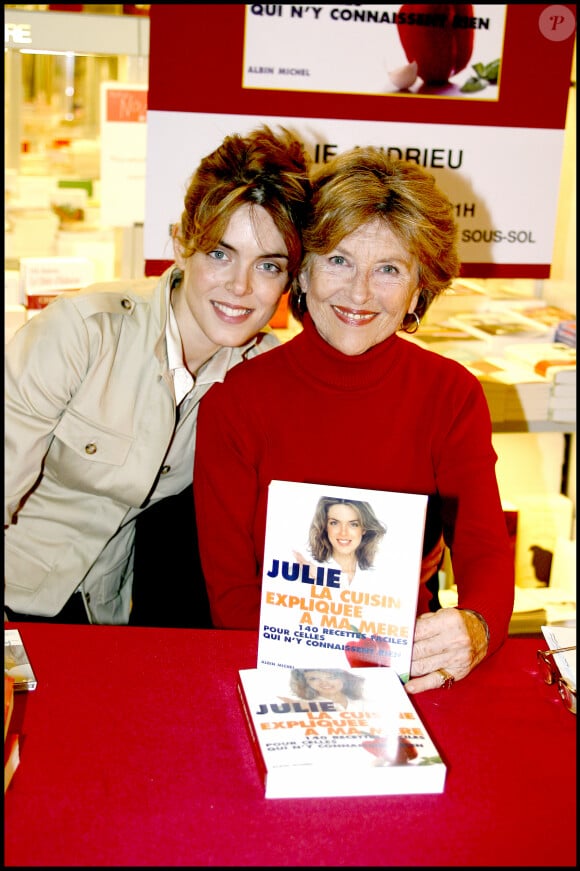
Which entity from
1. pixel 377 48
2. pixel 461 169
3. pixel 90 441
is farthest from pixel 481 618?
pixel 377 48

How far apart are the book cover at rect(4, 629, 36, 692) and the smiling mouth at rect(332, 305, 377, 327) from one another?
2.84 ft

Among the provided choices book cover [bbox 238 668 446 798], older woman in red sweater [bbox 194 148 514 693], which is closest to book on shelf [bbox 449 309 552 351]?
older woman in red sweater [bbox 194 148 514 693]

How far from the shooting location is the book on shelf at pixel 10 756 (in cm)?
121

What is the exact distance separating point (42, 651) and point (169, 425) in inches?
24.9

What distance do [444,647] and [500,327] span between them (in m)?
1.90

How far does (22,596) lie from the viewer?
2.07 m

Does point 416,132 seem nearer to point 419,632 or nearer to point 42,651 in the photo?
point 419,632

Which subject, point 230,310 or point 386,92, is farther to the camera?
point 386,92

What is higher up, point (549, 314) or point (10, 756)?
point (549, 314)

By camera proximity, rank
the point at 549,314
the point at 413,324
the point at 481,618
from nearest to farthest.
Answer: the point at 481,618 < the point at 413,324 < the point at 549,314

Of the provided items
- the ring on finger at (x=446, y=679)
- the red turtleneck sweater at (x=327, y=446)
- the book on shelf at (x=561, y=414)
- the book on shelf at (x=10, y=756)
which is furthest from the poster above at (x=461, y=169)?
the book on shelf at (x=10, y=756)

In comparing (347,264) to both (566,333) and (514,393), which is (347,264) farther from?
(566,333)

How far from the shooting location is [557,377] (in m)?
2.93

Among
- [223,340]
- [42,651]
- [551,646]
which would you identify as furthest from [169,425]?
[551,646]
